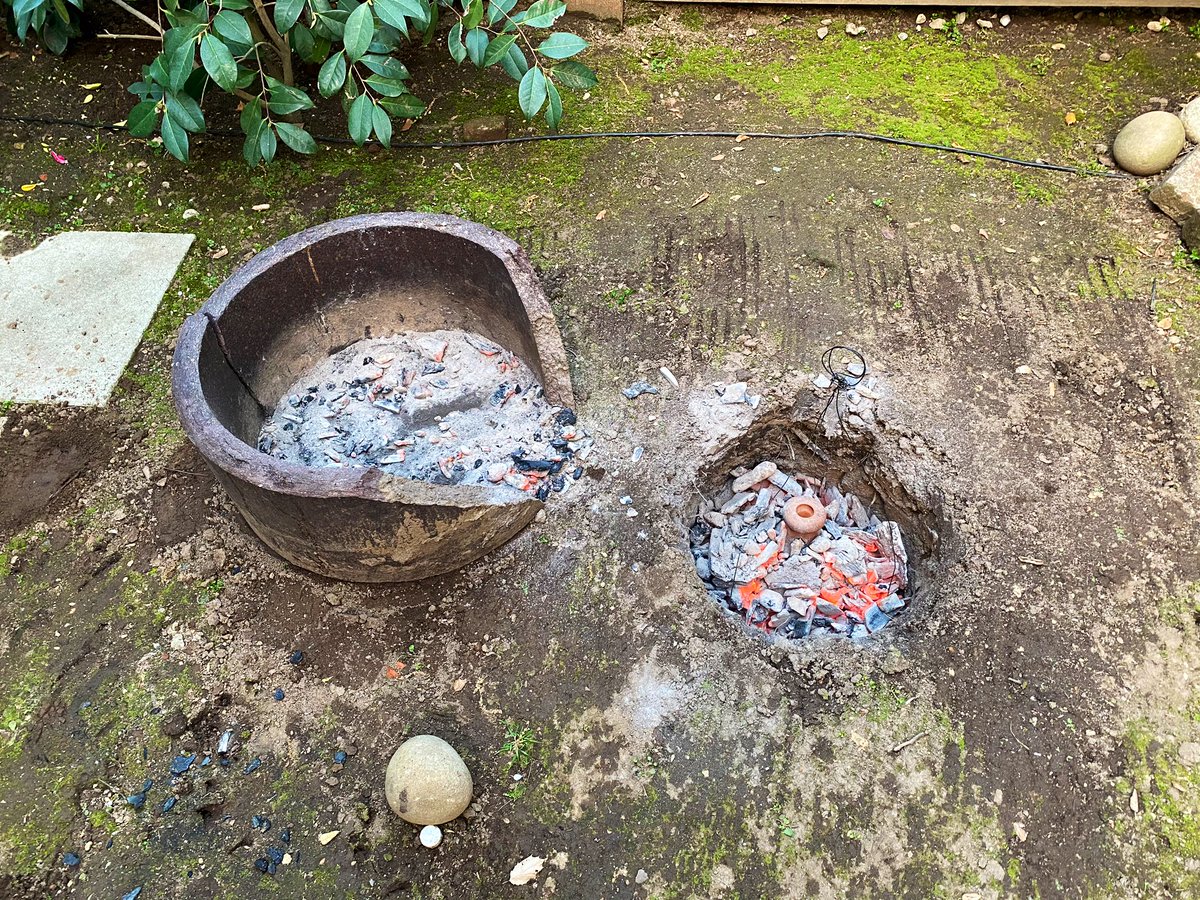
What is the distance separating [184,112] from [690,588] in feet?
10.9

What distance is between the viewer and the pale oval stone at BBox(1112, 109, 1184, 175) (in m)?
4.20

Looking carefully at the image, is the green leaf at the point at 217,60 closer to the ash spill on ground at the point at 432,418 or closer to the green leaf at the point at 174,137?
the green leaf at the point at 174,137

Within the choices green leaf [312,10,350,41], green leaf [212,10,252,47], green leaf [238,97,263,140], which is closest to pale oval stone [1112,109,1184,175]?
green leaf [312,10,350,41]

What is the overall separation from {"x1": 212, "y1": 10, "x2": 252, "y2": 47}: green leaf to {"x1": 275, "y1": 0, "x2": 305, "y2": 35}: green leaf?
165 mm

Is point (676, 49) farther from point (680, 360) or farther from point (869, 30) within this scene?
point (680, 360)

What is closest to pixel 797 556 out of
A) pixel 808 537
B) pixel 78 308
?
pixel 808 537

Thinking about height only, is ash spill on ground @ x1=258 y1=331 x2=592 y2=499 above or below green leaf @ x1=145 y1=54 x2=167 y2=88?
below

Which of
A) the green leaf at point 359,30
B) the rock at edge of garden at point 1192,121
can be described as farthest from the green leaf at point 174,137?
the rock at edge of garden at point 1192,121

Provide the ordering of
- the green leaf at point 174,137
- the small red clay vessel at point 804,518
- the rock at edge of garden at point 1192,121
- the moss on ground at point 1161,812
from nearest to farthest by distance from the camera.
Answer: the moss on ground at point 1161,812 < the small red clay vessel at point 804,518 < the green leaf at point 174,137 < the rock at edge of garden at point 1192,121

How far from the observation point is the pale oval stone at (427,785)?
8.14 ft

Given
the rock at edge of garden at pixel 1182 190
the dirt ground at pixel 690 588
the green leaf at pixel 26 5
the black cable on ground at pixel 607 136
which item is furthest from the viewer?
the black cable on ground at pixel 607 136

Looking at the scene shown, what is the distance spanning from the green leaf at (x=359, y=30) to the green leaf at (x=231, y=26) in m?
0.58

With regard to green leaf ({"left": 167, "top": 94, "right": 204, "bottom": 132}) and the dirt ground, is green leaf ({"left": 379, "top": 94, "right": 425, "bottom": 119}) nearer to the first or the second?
the dirt ground

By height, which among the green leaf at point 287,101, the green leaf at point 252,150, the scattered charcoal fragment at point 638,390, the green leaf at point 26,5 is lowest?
→ the scattered charcoal fragment at point 638,390
